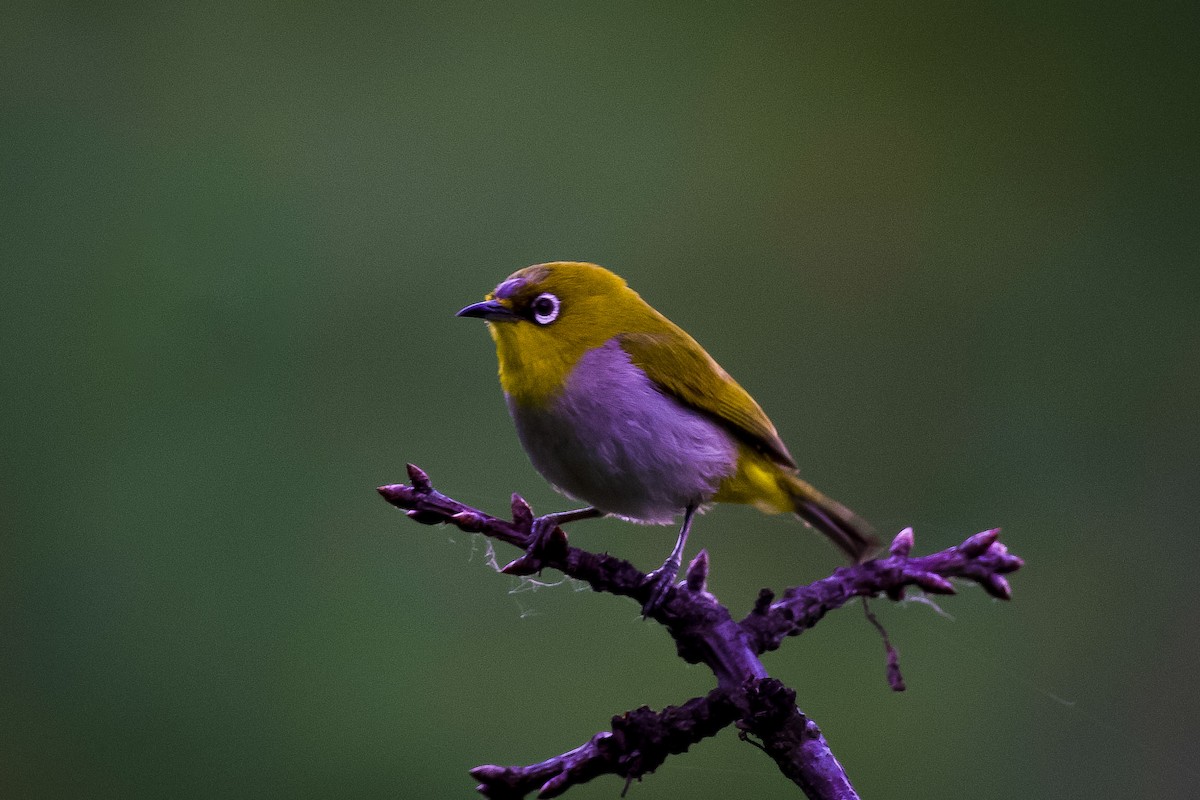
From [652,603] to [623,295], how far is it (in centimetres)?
88

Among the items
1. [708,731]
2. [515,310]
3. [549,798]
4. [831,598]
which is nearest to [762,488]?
[515,310]

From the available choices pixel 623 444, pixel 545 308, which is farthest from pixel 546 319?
pixel 623 444

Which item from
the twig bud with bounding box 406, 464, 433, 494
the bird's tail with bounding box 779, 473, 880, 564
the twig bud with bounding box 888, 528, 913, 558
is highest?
the twig bud with bounding box 406, 464, 433, 494

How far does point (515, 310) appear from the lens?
1756 mm

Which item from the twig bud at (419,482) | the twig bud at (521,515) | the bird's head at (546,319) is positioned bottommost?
the twig bud at (521,515)

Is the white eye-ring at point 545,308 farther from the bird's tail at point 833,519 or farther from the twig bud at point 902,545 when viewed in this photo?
the twig bud at point 902,545

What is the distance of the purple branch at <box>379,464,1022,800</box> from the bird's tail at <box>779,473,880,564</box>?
821 millimetres

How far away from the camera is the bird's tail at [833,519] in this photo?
2.04m

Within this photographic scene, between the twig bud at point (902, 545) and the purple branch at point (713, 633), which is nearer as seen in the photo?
the purple branch at point (713, 633)

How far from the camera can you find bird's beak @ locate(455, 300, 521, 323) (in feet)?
5.51

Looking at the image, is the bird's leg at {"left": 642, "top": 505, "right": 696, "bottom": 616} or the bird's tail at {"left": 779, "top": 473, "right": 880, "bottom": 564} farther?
the bird's tail at {"left": 779, "top": 473, "right": 880, "bottom": 564}

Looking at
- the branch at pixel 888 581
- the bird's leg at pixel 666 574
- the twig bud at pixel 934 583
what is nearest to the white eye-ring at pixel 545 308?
the bird's leg at pixel 666 574

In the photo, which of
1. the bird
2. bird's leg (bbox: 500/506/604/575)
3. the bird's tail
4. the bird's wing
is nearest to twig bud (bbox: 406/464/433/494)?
bird's leg (bbox: 500/506/604/575)

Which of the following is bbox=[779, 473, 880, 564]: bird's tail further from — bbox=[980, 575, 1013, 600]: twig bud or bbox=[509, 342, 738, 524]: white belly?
bbox=[980, 575, 1013, 600]: twig bud
